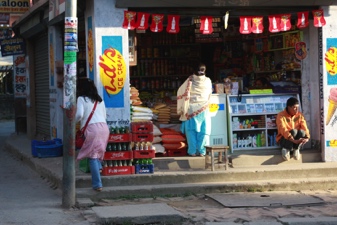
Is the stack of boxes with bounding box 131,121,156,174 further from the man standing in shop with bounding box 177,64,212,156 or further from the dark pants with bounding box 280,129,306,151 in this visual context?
the dark pants with bounding box 280,129,306,151

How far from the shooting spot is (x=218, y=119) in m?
12.2

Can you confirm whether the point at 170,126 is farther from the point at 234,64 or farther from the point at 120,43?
the point at 234,64

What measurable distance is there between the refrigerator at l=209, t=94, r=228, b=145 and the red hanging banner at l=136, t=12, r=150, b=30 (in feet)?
6.76

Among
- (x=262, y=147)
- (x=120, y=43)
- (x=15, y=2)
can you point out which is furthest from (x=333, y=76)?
(x=15, y=2)

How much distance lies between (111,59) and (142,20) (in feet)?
2.90

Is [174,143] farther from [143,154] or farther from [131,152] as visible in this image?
[131,152]

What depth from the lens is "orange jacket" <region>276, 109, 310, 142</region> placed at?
11.6 m

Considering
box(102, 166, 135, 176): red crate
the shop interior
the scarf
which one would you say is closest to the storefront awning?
the scarf

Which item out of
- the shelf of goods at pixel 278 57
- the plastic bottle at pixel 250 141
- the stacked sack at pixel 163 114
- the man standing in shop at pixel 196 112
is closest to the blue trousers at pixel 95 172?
the man standing in shop at pixel 196 112

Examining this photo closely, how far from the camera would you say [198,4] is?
1130cm

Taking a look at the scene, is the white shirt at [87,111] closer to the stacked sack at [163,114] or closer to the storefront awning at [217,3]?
the storefront awning at [217,3]

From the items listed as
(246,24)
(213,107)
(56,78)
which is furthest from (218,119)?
(56,78)

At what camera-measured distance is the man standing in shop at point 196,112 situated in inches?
461

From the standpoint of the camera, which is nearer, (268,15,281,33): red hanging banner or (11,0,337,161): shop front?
(11,0,337,161): shop front
